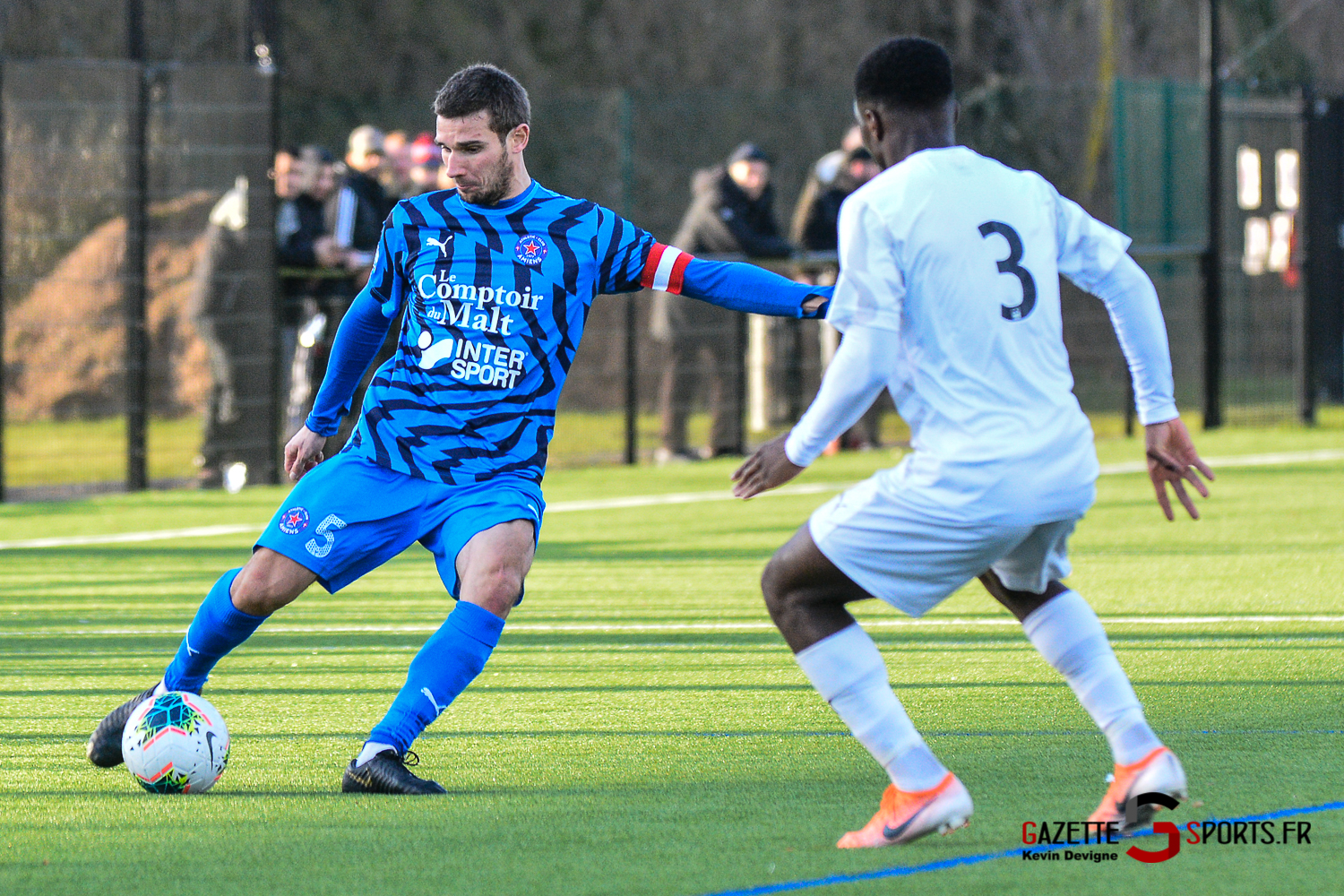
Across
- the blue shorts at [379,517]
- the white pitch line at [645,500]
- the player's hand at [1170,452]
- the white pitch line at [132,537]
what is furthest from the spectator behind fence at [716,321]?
the player's hand at [1170,452]

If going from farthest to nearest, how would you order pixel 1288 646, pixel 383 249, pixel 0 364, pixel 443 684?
pixel 0 364 → pixel 1288 646 → pixel 383 249 → pixel 443 684

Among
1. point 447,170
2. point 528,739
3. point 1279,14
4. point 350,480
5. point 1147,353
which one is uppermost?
point 1279,14

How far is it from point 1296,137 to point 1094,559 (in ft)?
32.2

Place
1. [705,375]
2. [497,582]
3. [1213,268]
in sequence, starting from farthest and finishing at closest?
[1213,268] < [705,375] < [497,582]

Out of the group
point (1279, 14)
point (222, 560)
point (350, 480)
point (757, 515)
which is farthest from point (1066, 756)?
point (1279, 14)

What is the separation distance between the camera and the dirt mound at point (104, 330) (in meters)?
13.2

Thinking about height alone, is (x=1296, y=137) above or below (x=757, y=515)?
above

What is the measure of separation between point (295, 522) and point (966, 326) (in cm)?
191

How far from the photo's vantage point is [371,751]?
4.98m

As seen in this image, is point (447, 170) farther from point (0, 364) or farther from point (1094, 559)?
point (0, 364)

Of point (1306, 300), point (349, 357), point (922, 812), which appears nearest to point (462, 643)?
point (349, 357)

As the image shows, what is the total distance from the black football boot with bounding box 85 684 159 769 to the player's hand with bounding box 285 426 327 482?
70 centimetres

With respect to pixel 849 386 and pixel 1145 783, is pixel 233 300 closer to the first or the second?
pixel 849 386

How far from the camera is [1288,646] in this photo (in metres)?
7.13
